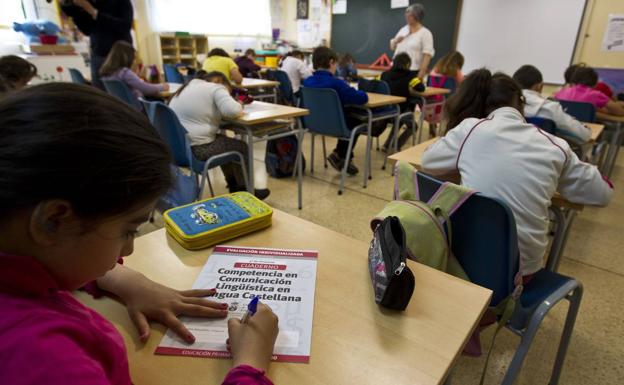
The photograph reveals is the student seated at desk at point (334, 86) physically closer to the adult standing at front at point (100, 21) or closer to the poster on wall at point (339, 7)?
the adult standing at front at point (100, 21)

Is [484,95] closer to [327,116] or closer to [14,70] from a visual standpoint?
[327,116]

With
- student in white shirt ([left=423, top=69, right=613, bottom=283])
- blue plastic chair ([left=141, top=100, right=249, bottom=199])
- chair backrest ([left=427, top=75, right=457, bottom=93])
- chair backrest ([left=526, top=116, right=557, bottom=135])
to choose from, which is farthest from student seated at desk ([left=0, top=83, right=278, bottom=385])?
chair backrest ([left=427, top=75, right=457, bottom=93])

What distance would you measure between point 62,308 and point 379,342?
440 mm

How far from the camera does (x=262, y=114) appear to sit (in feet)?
8.29

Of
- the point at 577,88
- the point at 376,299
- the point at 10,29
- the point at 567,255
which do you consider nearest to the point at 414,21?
the point at 577,88

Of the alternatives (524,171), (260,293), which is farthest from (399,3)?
(260,293)

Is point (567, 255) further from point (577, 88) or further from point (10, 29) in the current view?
point (10, 29)

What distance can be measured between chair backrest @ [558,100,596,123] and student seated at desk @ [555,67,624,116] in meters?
0.17

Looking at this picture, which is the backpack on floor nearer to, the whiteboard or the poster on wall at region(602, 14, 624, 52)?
the whiteboard

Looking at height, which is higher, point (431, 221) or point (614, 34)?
point (614, 34)

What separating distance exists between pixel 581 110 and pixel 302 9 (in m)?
6.69

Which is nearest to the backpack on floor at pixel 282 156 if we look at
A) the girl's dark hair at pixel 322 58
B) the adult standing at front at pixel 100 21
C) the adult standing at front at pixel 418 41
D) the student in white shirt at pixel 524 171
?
the girl's dark hair at pixel 322 58

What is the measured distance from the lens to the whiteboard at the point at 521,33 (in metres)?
5.00

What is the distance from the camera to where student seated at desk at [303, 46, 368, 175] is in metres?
3.05
